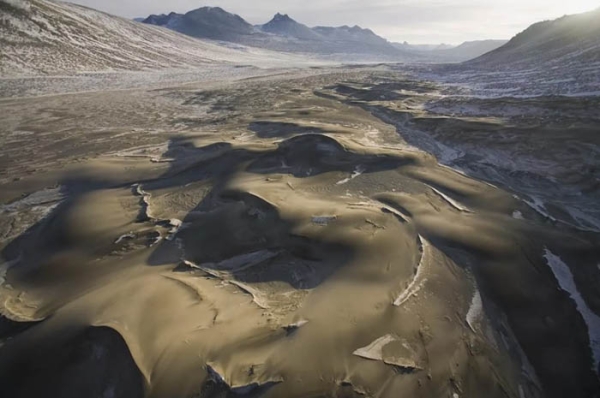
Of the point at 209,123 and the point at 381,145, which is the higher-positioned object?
the point at 381,145

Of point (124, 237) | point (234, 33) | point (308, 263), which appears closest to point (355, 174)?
point (308, 263)

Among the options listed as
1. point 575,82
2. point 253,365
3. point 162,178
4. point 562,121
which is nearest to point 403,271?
point 253,365

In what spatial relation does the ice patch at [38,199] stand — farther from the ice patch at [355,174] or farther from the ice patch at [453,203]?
the ice patch at [453,203]

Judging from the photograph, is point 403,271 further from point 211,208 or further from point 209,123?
point 209,123

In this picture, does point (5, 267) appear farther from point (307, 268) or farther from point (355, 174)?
point (355, 174)

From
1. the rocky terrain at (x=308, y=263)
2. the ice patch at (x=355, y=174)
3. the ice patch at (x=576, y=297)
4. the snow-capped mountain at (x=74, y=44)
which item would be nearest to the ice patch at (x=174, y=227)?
the rocky terrain at (x=308, y=263)

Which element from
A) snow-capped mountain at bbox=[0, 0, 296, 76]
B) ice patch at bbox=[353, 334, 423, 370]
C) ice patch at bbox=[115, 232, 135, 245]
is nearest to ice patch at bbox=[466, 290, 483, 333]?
ice patch at bbox=[353, 334, 423, 370]

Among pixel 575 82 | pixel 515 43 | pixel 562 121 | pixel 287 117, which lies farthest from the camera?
pixel 515 43

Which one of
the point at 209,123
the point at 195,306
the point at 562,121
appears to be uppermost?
the point at 562,121
